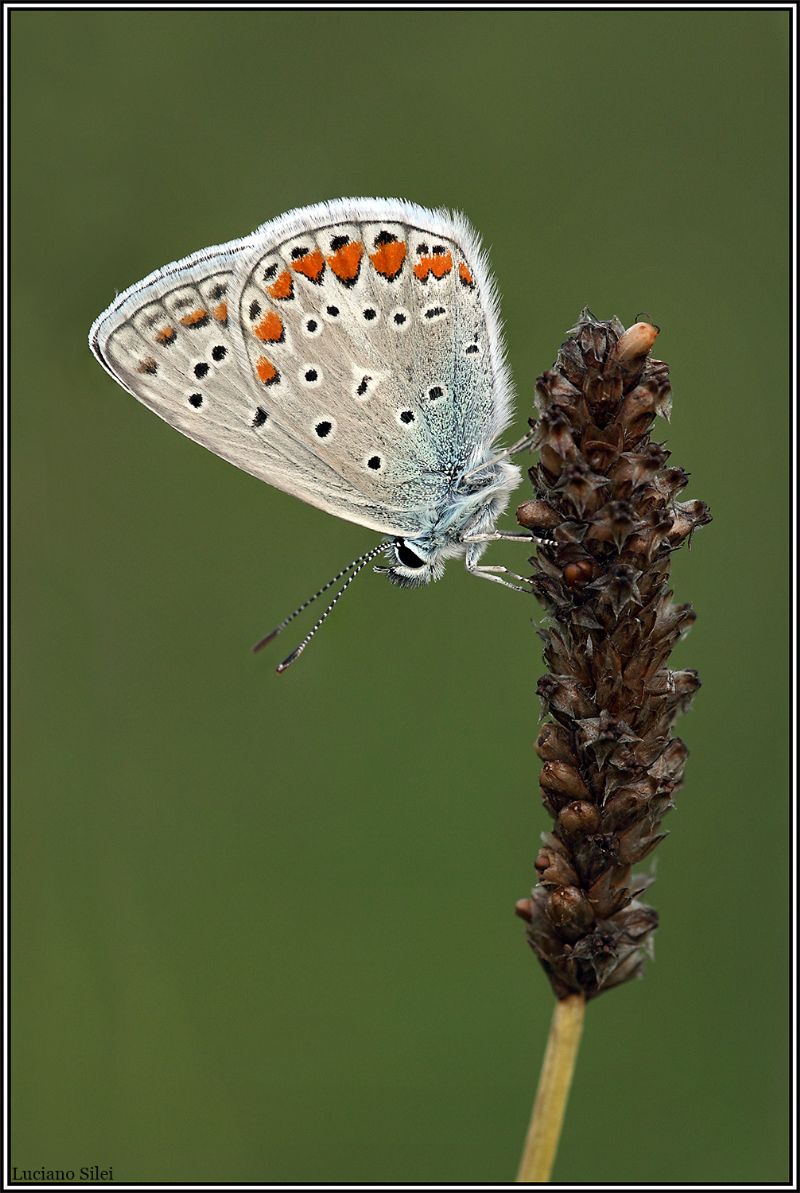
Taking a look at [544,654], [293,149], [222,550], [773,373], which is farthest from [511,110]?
[544,654]

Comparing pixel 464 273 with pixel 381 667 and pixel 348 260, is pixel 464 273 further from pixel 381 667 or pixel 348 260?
pixel 381 667

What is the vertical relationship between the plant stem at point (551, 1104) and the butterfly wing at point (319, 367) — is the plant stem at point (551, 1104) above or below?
below

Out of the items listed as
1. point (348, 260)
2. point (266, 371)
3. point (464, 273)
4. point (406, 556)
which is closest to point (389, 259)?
point (348, 260)

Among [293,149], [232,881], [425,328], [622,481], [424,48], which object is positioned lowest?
[232,881]

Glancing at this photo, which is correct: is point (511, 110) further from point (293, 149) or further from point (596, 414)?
point (596, 414)

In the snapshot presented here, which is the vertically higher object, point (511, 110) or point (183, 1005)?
point (511, 110)

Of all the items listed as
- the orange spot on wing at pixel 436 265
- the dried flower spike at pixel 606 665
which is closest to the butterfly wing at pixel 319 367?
the orange spot on wing at pixel 436 265

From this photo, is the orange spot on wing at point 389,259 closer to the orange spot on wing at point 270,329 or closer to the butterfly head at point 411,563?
the orange spot on wing at point 270,329
